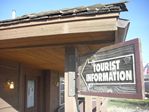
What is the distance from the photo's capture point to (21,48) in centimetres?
443

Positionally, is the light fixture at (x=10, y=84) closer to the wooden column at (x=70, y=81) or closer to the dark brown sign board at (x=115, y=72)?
the wooden column at (x=70, y=81)

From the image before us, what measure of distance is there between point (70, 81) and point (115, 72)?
47.8 inches

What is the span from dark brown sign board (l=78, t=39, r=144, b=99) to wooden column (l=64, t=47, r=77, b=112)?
0.26m

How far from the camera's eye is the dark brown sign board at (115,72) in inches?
92.9

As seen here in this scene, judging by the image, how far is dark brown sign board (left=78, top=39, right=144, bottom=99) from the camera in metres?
2.36

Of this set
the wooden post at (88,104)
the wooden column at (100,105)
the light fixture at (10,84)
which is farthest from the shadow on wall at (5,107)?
the wooden column at (100,105)

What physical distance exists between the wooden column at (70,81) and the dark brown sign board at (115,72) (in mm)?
257

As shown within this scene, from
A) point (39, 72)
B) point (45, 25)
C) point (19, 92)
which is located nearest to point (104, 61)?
point (45, 25)

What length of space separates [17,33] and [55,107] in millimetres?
7895

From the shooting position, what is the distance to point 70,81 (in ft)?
12.2

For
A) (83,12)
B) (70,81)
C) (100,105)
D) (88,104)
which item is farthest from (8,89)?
(83,12)

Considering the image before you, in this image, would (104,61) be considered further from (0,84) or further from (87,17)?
(0,84)

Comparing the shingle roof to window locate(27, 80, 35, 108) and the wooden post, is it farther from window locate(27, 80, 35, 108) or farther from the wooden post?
window locate(27, 80, 35, 108)

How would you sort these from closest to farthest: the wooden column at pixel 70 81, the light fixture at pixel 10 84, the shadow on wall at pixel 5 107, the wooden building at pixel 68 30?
1. the wooden building at pixel 68 30
2. the wooden column at pixel 70 81
3. the shadow on wall at pixel 5 107
4. the light fixture at pixel 10 84
